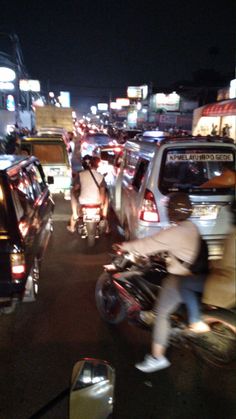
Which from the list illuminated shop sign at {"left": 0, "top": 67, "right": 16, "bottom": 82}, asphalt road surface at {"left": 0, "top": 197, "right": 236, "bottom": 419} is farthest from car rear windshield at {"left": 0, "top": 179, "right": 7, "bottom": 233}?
illuminated shop sign at {"left": 0, "top": 67, "right": 16, "bottom": 82}

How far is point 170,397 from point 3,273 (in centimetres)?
199

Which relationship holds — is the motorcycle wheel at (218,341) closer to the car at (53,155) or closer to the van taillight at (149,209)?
the van taillight at (149,209)

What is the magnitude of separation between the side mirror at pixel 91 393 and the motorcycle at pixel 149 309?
6.42ft

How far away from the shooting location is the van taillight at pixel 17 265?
406cm

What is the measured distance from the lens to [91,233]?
7.31 metres

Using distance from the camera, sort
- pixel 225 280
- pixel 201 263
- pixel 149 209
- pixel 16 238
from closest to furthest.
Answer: pixel 225 280, pixel 201 263, pixel 16 238, pixel 149 209

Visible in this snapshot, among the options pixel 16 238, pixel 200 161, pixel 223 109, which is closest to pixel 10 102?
pixel 223 109

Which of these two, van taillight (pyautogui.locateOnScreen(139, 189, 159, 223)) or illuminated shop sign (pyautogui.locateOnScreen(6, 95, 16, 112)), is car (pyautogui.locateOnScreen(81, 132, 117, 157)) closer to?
van taillight (pyautogui.locateOnScreen(139, 189, 159, 223))

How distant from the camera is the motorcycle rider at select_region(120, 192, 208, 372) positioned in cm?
349

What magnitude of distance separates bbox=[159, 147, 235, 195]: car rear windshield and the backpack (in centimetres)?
191

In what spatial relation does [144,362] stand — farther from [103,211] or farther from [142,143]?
[103,211]

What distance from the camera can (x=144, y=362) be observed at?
3617 millimetres

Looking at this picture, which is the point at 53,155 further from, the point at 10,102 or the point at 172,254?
the point at 10,102

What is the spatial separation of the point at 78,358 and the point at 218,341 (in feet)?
4.49
